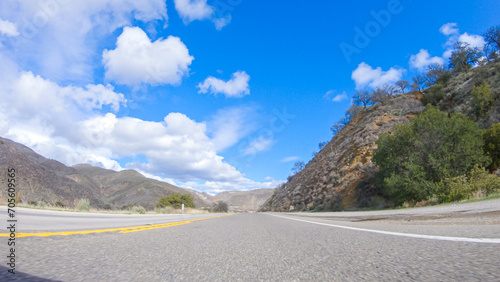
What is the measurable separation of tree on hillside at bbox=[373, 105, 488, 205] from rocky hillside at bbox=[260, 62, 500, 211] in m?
5.43

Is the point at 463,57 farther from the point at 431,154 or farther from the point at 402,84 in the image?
the point at 431,154

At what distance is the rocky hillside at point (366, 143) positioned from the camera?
29672 mm

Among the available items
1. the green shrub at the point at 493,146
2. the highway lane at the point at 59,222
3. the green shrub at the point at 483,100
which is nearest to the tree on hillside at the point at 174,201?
the highway lane at the point at 59,222

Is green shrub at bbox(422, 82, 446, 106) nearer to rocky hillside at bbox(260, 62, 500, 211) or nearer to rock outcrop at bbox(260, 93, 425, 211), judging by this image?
rocky hillside at bbox(260, 62, 500, 211)

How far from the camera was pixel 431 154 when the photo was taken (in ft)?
66.3

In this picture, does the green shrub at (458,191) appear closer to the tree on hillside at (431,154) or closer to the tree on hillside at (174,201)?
the tree on hillside at (431,154)

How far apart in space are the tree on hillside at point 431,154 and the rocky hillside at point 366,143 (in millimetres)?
5426

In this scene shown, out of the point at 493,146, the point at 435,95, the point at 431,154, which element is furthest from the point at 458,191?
the point at 435,95

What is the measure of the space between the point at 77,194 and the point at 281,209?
34381 millimetres

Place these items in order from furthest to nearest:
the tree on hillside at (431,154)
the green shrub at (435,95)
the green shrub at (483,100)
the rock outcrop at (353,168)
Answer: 1. the green shrub at (435,95)
2. the rock outcrop at (353,168)
3. the green shrub at (483,100)
4. the tree on hillside at (431,154)

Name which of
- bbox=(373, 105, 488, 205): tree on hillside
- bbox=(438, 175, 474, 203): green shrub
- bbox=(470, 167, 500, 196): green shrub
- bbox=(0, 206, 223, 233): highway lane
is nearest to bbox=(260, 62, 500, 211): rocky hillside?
bbox=(373, 105, 488, 205): tree on hillside

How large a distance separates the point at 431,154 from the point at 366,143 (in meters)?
15.6

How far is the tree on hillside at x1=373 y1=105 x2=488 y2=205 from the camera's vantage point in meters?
18.7

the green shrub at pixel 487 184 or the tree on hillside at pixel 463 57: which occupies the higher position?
the tree on hillside at pixel 463 57
